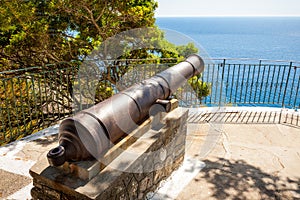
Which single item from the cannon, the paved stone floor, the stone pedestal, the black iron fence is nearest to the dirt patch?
the paved stone floor

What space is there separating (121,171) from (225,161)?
2.48m

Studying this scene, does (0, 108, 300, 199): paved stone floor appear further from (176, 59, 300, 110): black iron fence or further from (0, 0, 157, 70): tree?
(0, 0, 157, 70): tree

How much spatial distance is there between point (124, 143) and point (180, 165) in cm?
169

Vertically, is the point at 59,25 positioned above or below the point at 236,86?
above

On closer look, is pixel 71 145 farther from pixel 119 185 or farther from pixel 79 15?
pixel 79 15

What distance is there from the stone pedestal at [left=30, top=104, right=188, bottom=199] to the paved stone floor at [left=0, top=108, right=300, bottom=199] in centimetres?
49

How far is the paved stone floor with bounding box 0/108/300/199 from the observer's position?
141 inches

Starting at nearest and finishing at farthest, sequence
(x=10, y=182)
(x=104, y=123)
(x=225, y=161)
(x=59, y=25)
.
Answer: (x=104, y=123), (x=10, y=182), (x=225, y=161), (x=59, y=25)

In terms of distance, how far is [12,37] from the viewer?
9266 mm

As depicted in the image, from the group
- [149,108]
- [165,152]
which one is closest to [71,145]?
[149,108]

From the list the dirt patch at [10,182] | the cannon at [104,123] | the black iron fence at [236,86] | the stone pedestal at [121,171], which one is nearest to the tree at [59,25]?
the black iron fence at [236,86]

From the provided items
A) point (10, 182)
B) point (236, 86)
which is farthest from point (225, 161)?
point (236, 86)

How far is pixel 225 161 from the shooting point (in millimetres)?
4430

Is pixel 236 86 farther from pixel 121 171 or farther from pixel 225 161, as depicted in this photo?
pixel 121 171
